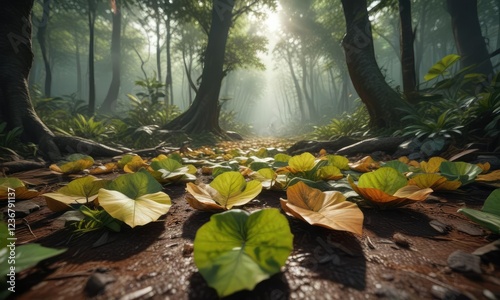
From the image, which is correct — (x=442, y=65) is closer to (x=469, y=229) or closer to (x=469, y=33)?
(x=469, y=229)

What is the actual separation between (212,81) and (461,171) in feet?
25.0

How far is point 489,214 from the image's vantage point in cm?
77

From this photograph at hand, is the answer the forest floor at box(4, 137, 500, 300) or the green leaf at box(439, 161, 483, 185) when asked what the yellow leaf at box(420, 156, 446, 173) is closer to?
the green leaf at box(439, 161, 483, 185)

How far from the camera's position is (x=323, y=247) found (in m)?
0.74

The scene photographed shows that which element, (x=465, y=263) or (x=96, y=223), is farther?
(x=96, y=223)

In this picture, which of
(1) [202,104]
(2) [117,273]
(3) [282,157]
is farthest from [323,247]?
(1) [202,104]

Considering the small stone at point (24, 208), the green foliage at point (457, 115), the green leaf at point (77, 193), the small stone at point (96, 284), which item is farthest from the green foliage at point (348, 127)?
the small stone at point (96, 284)

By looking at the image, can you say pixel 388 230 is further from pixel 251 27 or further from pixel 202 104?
pixel 251 27

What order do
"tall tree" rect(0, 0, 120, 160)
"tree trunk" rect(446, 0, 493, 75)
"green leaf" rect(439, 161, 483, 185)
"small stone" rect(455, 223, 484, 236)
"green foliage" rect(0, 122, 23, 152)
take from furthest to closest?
"tree trunk" rect(446, 0, 493, 75)
"tall tree" rect(0, 0, 120, 160)
"green foliage" rect(0, 122, 23, 152)
"green leaf" rect(439, 161, 483, 185)
"small stone" rect(455, 223, 484, 236)

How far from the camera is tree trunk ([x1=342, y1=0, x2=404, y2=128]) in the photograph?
175 inches

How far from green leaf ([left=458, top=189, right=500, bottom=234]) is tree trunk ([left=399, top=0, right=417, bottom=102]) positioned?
480cm

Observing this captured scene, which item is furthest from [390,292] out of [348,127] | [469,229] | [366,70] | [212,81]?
[212,81]

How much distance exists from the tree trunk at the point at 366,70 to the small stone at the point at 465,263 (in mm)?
4251

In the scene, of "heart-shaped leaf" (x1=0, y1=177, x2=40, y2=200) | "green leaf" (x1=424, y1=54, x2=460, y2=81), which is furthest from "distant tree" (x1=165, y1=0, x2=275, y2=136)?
"heart-shaped leaf" (x1=0, y1=177, x2=40, y2=200)
